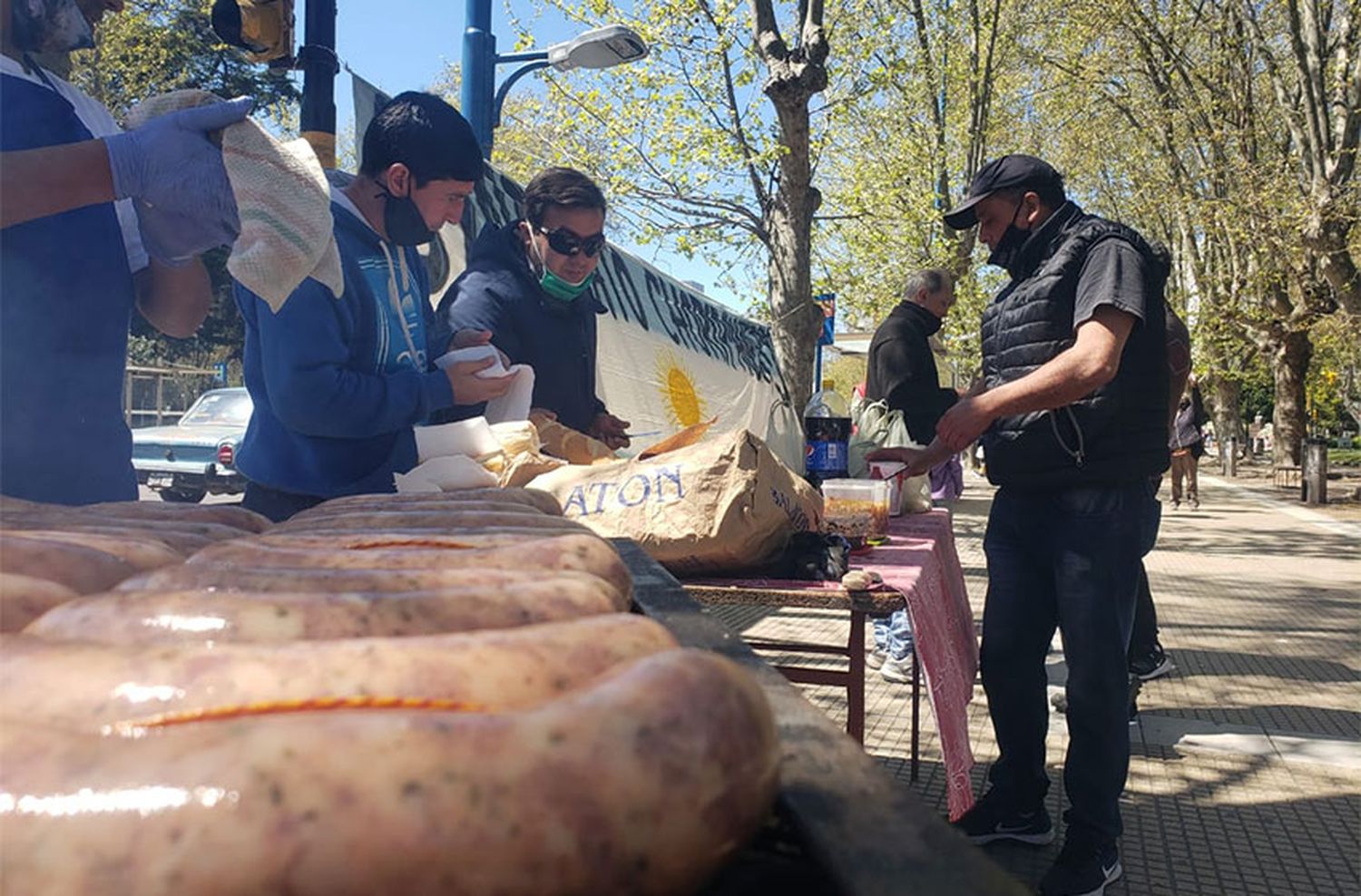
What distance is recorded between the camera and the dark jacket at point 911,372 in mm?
4613

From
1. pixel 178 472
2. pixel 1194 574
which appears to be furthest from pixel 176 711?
pixel 178 472

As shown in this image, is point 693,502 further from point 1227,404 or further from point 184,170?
point 1227,404

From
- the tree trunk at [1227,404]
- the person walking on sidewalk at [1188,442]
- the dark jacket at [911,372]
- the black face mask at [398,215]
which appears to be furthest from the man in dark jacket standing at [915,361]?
the tree trunk at [1227,404]

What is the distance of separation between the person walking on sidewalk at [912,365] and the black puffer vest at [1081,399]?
4.04 feet

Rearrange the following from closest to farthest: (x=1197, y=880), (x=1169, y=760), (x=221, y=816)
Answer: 1. (x=221, y=816)
2. (x=1197, y=880)
3. (x=1169, y=760)

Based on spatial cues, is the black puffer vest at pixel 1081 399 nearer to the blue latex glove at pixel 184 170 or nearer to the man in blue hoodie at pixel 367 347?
the man in blue hoodie at pixel 367 347

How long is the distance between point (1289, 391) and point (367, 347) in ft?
82.1

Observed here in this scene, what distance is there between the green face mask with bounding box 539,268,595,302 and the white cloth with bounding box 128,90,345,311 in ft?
5.82

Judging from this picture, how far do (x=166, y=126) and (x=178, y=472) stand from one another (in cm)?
1058

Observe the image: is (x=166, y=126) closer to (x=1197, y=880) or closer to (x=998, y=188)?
(x=998, y=188)

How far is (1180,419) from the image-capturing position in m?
16.2

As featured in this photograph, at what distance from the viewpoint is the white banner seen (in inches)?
289

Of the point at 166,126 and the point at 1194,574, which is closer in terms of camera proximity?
the point at 166,126

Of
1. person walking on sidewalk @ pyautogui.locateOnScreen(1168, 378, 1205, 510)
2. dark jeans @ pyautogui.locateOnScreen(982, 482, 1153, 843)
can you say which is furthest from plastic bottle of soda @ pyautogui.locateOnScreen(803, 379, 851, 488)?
person walking on sidewalk @ pyautogui.locateOnScreen(1168, 378, 1205, 510)
